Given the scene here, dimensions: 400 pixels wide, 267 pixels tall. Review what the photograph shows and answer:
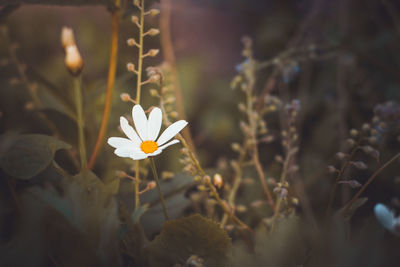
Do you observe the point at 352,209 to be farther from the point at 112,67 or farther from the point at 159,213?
the point at 112,67

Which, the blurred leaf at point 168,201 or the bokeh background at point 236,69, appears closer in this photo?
the blurred leaf at point 168,201

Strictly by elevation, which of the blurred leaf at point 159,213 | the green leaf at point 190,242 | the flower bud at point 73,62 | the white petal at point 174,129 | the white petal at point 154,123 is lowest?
the green leaf at point 190,242

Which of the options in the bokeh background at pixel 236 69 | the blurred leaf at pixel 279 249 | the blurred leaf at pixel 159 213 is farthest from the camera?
the bokeh background at pixel 236 69

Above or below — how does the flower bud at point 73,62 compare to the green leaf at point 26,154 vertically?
above

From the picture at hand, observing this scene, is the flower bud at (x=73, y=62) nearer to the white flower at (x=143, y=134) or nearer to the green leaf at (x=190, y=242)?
the white flower at (x=143, y=134)

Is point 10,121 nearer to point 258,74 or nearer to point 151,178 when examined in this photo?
point 151,178

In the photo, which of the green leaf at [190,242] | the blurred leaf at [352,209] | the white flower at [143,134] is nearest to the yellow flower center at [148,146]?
the white flower at [143,134]

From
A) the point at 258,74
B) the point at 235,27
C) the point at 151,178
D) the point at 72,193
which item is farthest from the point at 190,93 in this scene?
the point at 72,193

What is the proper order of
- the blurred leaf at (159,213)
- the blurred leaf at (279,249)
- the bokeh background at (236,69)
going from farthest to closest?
the bokeh background at (236,69) → the blurred leaf at (159,213) → the blurred leaf at (279,249)
